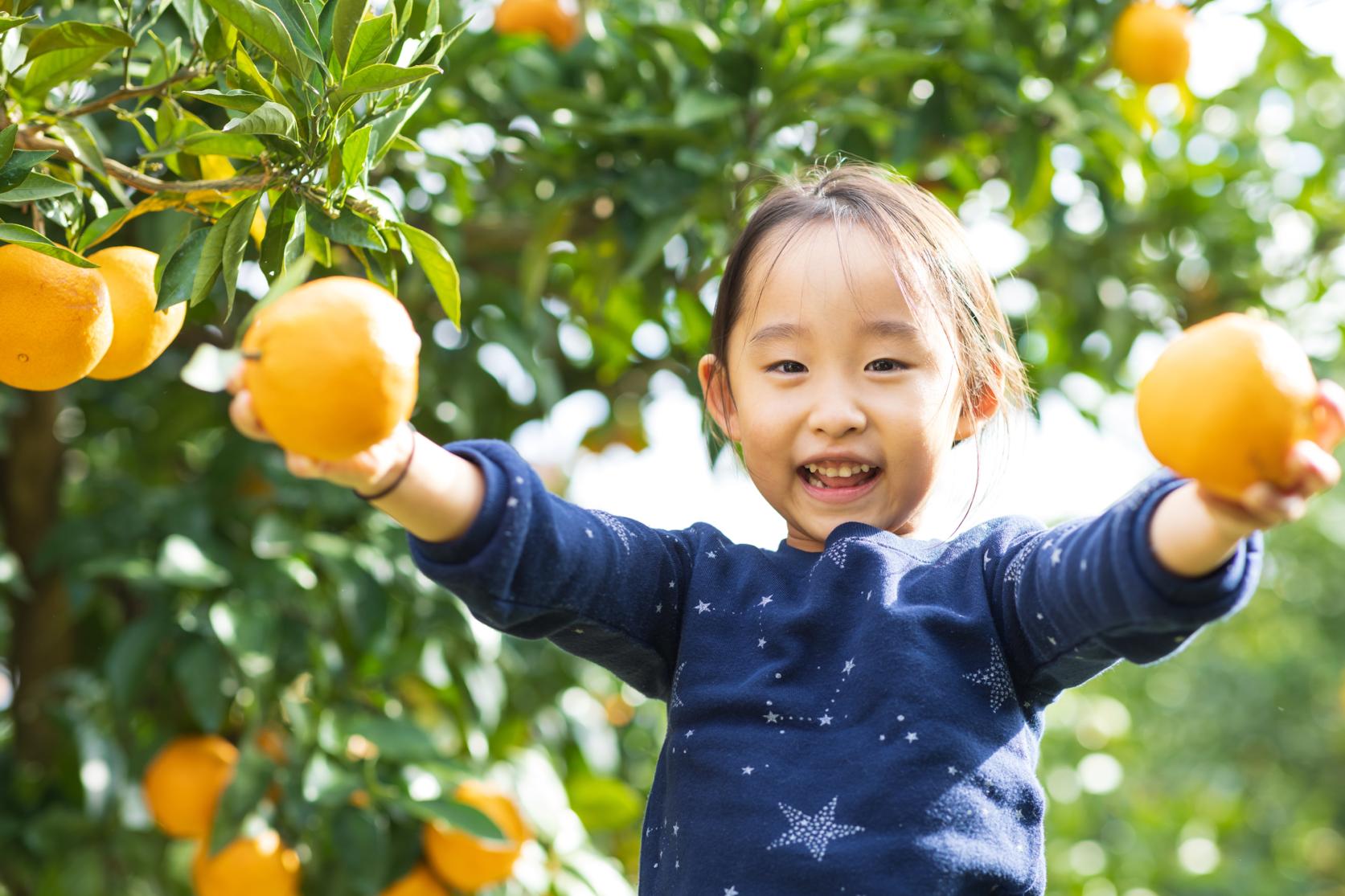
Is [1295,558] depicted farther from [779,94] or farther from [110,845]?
[110,845]

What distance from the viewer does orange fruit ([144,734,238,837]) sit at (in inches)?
65.6

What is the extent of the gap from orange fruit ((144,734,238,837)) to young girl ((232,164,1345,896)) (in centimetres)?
88

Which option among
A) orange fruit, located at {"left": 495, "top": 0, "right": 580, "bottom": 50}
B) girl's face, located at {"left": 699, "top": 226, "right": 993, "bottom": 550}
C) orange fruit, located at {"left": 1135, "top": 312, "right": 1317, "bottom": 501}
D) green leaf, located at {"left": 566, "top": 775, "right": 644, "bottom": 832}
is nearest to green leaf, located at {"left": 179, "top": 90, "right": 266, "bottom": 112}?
girl's face, located at {"left": 699, "top": 226, "right": 993, "bottom": 550}

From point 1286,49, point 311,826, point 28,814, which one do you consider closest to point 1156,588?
point 311,826

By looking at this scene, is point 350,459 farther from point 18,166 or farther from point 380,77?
point 18,166

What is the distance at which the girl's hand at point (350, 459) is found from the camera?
2.35 ft

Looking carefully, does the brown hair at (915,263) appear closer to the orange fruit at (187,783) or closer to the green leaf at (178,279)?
the green leaf at (178,279)

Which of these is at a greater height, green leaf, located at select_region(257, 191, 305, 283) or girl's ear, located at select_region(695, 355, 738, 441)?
green leaf, located at select_region(257, 191, 305, 283)

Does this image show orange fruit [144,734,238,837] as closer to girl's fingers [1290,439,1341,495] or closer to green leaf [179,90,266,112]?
green leaf [179,90,266,112]

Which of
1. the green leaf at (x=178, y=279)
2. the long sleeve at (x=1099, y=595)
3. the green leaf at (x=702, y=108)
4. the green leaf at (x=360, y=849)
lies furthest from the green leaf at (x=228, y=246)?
the green leaf at (x=360, y=849)

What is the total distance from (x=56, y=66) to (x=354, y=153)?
0.93 feet

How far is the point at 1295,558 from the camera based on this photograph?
17.7ft

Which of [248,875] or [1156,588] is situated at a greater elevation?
[1156,588]

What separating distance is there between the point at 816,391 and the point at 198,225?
0.48 metres
